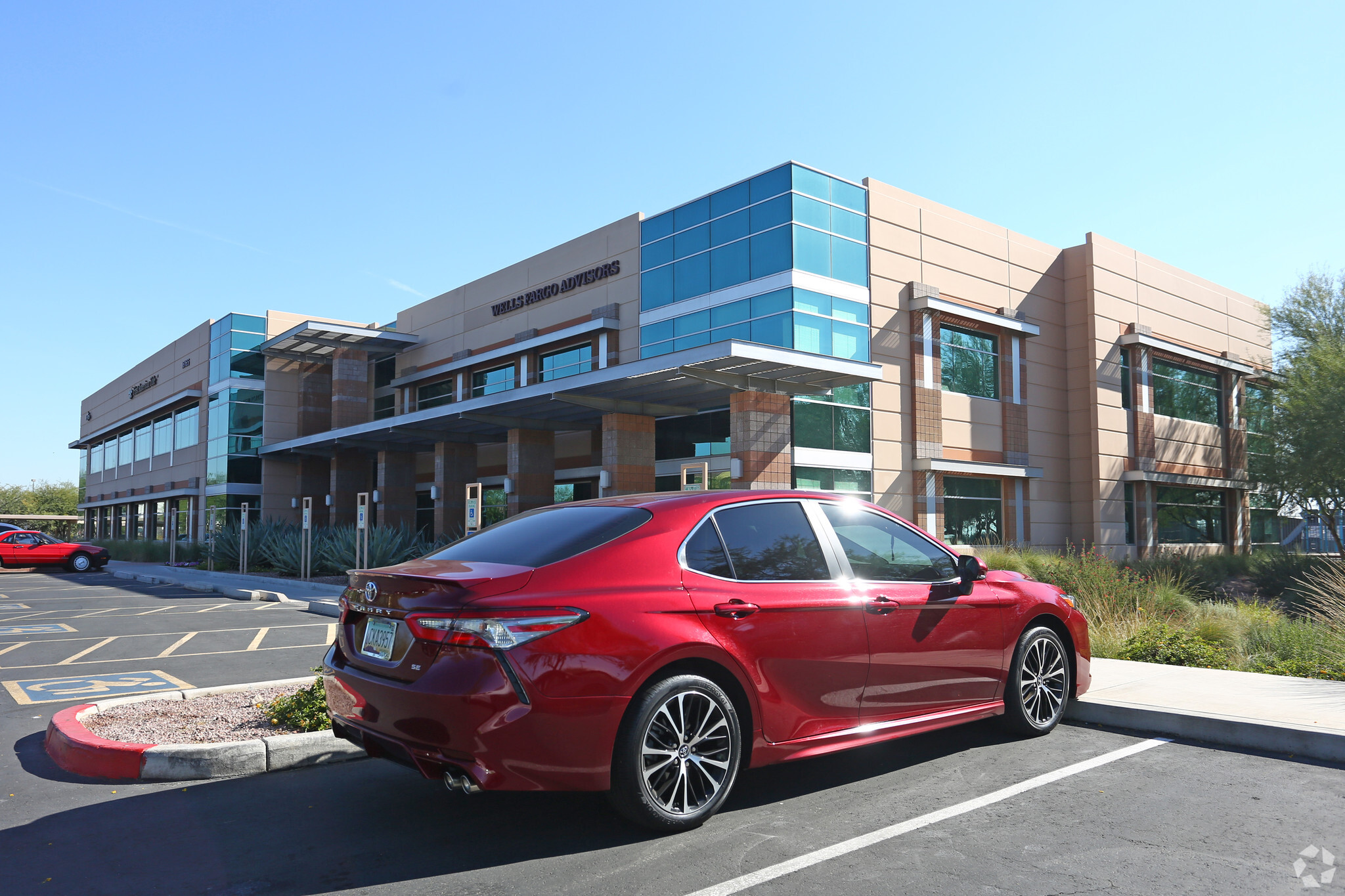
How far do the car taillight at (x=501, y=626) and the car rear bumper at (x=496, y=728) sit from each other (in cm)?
6

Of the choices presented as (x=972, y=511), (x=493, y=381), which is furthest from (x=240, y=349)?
(x=972, y=511)

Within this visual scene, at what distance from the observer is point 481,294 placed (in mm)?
34719

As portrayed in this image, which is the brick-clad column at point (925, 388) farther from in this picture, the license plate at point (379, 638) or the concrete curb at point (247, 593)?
the license plate at point (379, 638)

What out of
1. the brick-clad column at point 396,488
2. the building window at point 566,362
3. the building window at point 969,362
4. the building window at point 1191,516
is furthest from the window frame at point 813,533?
the building window at point 1191,516

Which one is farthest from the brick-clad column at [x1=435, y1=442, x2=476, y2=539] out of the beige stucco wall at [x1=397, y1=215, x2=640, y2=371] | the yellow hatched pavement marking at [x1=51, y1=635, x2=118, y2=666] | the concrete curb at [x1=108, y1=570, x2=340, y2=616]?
the yellow hatched pavement marking at [x1=51, y1=635, x2=118, y2=666]

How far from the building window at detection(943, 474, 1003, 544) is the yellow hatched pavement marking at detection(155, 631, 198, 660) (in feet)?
62.9

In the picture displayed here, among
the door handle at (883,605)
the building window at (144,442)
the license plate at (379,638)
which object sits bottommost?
the license plate at (379,638)

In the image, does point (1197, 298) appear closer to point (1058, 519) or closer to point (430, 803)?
point (1058, 519)

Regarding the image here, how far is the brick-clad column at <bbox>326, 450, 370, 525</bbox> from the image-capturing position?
1453 inches

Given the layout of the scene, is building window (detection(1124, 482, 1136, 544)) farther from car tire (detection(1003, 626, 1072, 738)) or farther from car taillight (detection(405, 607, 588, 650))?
car taillight (detection(405, 607, 588, 650))

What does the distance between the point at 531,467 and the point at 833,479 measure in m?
9.30

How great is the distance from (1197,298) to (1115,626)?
1177 inches

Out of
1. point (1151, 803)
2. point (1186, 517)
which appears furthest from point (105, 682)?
point (1186, 517)

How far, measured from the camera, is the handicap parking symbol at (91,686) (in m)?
8.00
